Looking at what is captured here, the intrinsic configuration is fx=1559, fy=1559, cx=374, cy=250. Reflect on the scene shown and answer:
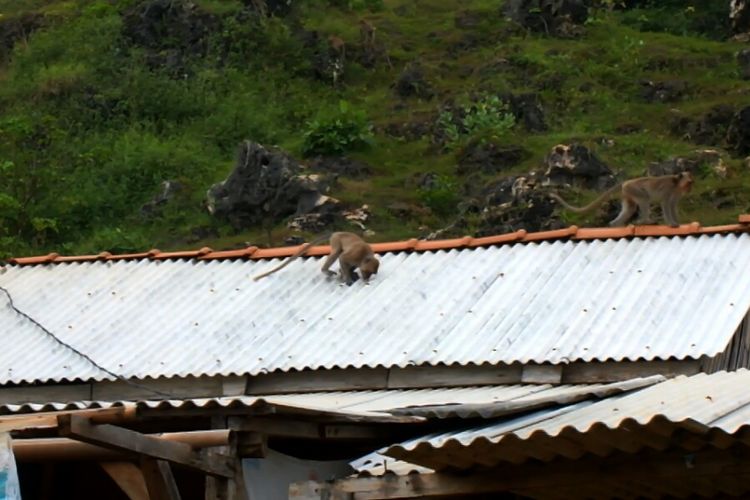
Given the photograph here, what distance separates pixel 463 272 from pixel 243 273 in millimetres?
1952

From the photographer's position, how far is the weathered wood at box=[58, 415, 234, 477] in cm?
650

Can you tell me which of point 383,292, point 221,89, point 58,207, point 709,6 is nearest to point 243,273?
point 383,292

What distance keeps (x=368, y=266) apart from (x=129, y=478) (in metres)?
5.11

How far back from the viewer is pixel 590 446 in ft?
22.4

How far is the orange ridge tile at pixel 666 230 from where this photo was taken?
11.7 metres

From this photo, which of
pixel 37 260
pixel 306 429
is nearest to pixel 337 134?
pixel 37 260

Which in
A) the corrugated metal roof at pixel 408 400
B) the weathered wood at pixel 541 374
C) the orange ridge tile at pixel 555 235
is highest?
the orange ridge tile at pixel 555 235

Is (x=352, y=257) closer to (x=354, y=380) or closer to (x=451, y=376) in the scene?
(x=354, y=380)

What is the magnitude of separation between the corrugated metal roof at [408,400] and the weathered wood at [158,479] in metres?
0.38

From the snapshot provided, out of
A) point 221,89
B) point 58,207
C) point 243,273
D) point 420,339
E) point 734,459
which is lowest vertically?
point 734,459

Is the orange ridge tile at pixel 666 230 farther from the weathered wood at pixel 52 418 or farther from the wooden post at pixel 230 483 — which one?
the weathered wood at pixel 52 418

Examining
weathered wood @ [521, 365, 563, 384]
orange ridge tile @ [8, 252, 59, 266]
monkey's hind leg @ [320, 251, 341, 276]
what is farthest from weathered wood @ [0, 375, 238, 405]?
orange ridge tile @ [8, 252, 59, 266]

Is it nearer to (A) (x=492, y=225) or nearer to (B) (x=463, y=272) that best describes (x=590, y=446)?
(B) (x=463, y=272)

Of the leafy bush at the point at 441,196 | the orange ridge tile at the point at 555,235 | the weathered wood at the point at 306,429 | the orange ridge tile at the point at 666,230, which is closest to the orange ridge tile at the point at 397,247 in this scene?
the orange ridge tile at the point at 555,235
